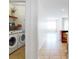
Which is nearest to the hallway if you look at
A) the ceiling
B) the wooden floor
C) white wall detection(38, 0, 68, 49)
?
the wooden floor

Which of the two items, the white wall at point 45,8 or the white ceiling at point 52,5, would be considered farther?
the white ceiling at point 52,5

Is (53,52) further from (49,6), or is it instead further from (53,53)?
(49,6)

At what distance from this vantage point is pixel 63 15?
11750 mm

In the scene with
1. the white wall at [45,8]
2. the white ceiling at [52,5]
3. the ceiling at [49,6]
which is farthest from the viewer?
the white ceiling at [52,5]

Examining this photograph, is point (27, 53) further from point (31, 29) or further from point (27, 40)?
point (31, 29)

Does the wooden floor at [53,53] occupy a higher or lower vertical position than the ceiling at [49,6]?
lower

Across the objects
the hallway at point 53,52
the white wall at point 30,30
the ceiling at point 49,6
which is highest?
the ceiling at point 49,6

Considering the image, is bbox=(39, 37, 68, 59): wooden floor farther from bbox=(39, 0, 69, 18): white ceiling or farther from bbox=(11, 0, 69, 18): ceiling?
bbox=(39, 0, 69, 18): white ceiling

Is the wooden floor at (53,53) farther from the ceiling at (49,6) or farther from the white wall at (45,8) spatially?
the ceiling at (49,6)

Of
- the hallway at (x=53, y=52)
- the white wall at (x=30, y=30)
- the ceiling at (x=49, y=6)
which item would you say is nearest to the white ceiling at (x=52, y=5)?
the ceiling at (x=49, y=6)
